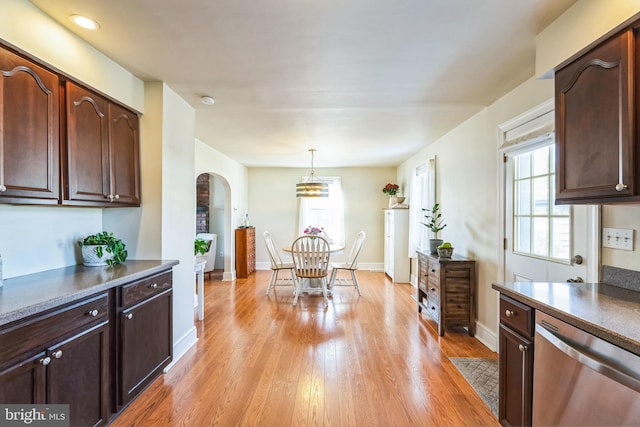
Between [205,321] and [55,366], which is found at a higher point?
[55,366]

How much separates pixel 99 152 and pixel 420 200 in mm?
4562

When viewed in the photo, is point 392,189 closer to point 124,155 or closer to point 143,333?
point 124,155

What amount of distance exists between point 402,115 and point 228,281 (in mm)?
4291

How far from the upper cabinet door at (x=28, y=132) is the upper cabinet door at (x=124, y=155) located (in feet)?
1.40

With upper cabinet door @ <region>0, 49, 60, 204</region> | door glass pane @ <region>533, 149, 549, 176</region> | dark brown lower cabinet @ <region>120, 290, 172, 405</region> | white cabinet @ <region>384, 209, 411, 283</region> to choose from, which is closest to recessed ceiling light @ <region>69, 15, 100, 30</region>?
upper cabinet door @ <region>0, 49, 60, 204</region>

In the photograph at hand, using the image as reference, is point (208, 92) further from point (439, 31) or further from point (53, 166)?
point (439, 31)

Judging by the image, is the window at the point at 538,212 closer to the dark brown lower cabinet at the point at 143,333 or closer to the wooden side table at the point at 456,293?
the wooden side table at the point at 456,293

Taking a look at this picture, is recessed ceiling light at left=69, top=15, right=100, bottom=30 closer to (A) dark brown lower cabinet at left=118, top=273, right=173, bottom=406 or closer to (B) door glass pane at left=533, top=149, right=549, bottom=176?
(A) dark brown lower cabinet at left=118, top=273, right=173, bottom=406

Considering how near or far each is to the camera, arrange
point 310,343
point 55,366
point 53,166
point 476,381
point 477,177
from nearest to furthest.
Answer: point 55,366 → point 53,166 → point 476,381 → point 310,343 → point 477,177

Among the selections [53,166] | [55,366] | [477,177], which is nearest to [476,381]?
[477,177]

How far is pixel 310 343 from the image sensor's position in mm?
2988

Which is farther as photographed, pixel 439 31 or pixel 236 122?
pixel 236 122

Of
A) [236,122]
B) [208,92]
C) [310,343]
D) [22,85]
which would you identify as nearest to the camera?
[22,85]

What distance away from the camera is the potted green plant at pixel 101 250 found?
2.12m
